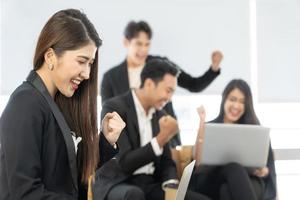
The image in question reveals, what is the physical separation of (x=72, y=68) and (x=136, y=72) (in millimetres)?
2246

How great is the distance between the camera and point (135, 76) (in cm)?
354

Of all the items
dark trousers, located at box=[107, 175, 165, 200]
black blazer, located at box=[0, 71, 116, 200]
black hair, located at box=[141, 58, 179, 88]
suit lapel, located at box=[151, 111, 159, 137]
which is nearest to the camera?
black blazer, located at box=[0, 71, 116, 200]

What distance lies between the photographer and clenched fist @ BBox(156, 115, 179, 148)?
314cm

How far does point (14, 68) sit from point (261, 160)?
6.35 ft

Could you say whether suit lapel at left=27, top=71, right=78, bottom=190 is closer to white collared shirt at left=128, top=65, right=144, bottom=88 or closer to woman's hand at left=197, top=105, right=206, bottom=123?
white collared shirt at left=128, top=65, right=144, bottom=88

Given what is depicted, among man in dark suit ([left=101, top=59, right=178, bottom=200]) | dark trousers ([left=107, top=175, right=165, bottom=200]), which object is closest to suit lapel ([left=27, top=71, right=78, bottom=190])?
dark trousers ([left=107, top=175, right=165, bottom=200])

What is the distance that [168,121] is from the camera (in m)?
3.25

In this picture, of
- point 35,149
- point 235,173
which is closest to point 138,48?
point 235,173

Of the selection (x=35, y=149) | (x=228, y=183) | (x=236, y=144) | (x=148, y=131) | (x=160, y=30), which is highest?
(x=160, y=30)

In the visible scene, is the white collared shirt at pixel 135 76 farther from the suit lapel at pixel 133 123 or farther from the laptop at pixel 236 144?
the laptop at pixel 236 144

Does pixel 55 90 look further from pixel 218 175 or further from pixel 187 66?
pixel 187 66

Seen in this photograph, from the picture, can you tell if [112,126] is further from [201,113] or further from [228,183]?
[201,113]

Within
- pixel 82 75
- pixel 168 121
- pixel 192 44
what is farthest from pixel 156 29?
pixel 82 75

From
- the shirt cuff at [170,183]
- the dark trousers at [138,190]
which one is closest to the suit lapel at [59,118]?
the dark trousers at [138,190]
